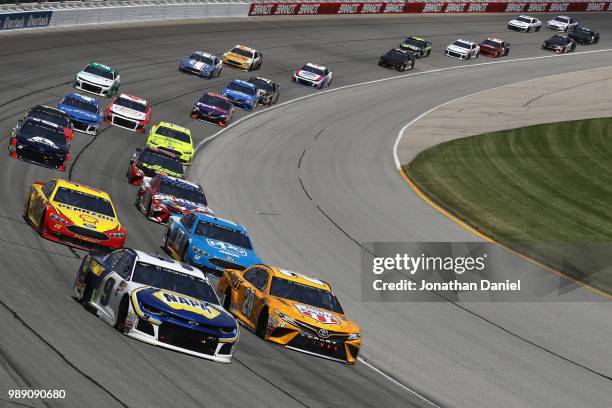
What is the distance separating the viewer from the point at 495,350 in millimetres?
23875

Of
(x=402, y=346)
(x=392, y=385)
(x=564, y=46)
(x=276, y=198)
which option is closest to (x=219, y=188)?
(x=276, y=198)

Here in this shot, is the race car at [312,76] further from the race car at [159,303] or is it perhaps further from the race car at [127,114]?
the race car at [159,303]

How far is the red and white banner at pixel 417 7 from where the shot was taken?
7851 centimetres

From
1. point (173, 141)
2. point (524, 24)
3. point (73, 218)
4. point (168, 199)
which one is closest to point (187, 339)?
point (73, 218)

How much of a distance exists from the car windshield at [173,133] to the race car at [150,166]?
3.84m

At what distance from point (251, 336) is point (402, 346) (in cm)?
375

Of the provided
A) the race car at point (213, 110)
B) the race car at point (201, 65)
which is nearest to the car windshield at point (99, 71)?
the race car at point (213, 110)

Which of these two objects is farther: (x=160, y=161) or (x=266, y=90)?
(x=266, y=90)

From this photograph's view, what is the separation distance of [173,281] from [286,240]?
12.1m

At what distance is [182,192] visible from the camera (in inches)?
1248

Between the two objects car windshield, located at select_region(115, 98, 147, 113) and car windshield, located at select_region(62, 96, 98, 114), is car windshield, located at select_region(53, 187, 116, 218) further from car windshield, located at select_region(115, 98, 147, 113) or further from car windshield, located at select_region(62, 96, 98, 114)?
car windshield, located at select_region(115, 98, 147, 113)

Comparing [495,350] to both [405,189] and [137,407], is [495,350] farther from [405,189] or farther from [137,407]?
[405,189]

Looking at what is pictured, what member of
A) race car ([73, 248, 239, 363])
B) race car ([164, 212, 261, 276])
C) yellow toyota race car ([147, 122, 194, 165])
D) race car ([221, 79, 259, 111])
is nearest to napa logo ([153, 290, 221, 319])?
race car ([73, 248, 239, 363])

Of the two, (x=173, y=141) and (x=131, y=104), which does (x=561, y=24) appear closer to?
(x=131, y=104)
